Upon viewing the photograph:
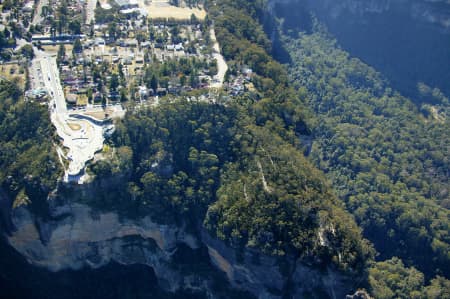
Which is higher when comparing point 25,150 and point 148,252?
point 25,150

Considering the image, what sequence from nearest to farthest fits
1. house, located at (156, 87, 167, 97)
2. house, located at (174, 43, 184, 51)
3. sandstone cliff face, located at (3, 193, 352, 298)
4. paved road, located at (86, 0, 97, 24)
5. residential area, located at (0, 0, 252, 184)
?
1. sandstone cliff face, located at (3, 193, 352, 298)
2. residential area, located at (0, 0, 252, 184)
3. house, located at (156, 87, 167, 97)
4. house, located at (174, 43, 184, 51)
5. paved road, located at (86, 0, 97, 24)

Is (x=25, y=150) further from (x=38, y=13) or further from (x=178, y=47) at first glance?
(x=38, y=13)

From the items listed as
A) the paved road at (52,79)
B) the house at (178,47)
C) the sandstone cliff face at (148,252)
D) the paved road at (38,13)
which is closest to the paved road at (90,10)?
the paved road at (38,13)

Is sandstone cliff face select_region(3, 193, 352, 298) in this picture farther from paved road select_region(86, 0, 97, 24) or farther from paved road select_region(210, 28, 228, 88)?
paved road select_region(86, 0, 97, 24)

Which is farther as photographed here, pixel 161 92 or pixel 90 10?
pixel 90 10

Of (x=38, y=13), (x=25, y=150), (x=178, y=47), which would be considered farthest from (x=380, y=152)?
(x=38, y=13)

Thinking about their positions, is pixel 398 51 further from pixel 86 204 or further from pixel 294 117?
pixel 86 204

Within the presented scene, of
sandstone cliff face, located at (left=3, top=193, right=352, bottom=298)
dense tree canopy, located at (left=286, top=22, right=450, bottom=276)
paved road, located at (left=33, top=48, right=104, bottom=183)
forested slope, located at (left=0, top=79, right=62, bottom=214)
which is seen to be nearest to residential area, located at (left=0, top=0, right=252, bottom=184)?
→ paved road, located at (left=33, top=48, right=104, bottom=183)

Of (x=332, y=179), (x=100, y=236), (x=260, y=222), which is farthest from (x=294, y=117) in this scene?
(x=100, y=236)
